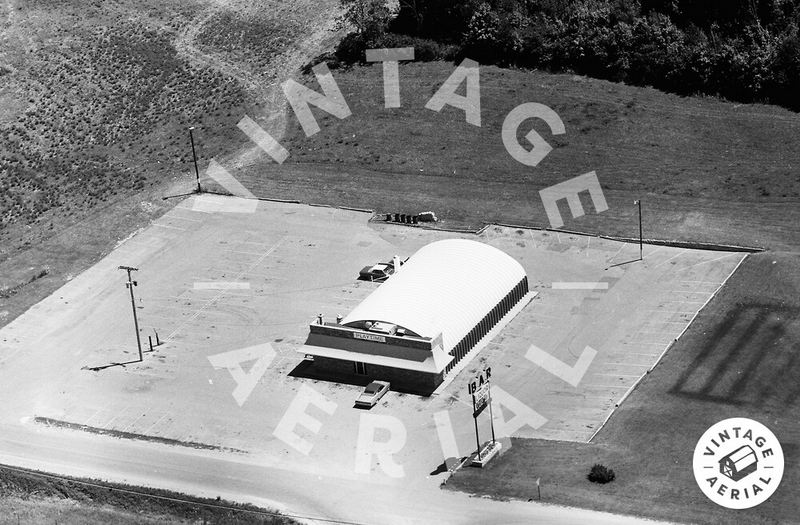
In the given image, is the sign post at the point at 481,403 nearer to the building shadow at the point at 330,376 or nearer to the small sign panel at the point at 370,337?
the building shadow at the point at 330,376

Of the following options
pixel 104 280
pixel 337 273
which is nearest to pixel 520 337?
pixel 337 273

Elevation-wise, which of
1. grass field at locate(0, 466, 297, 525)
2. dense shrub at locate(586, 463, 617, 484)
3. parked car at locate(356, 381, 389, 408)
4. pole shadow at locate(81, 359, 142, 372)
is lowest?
grass field at locate(0, 466, 297, 525)

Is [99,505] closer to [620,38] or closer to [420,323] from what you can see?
[420,323]

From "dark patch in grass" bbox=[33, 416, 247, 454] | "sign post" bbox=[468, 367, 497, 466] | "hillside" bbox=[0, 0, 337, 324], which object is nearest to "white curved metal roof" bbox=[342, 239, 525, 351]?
"sign post" bbox=[468, 367, 497, 466]

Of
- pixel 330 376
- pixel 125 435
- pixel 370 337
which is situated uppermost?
pixel 370 337

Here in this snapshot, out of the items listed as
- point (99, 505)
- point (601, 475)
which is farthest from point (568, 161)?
point (99, 505)

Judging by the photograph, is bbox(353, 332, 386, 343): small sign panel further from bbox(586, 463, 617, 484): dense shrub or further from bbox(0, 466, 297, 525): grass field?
bbox(586, 463, 617, 484): dense shrub

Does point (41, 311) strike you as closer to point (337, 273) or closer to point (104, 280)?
point (104, 280)
